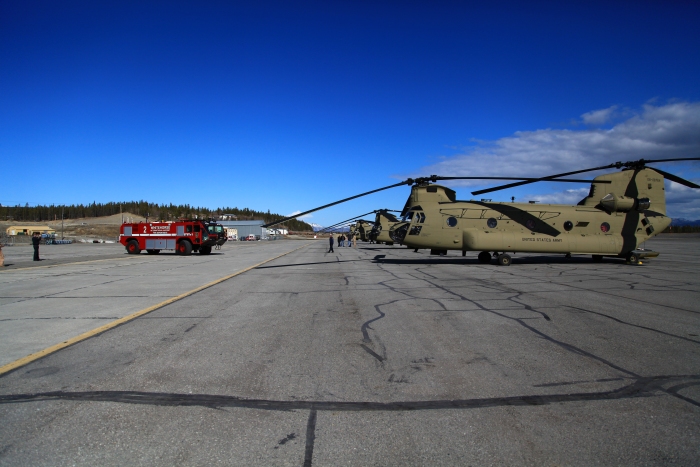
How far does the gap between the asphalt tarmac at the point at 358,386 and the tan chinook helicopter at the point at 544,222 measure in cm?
1084

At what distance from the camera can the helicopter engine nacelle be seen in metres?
20.5

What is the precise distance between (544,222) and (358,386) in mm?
18363

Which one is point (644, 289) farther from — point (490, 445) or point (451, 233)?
point (490, 445)

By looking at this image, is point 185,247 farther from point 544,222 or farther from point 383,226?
point 544,222

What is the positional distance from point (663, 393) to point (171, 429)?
4551 millimetres

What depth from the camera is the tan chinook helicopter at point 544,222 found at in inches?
778

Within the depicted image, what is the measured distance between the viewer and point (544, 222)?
20125 mm

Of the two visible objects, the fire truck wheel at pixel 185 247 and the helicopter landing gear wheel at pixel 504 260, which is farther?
the fire truck wheel at pixel 185 247

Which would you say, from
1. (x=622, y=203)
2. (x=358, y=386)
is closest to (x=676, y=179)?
(x=622, y=203)

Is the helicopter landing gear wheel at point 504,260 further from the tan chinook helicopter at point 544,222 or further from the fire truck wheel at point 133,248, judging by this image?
the fire truck wheel at point 133,248

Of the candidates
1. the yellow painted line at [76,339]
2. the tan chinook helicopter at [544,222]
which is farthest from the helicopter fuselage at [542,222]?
the yellow painted line at [76,339]

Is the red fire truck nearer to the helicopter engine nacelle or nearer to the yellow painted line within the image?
the yellow painted line

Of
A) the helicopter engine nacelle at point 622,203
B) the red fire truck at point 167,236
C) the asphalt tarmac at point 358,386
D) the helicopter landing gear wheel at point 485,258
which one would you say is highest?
the helicopter engine nacelle at point 622,203

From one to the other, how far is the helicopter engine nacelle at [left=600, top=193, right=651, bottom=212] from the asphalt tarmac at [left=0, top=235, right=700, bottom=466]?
43.7 feet
